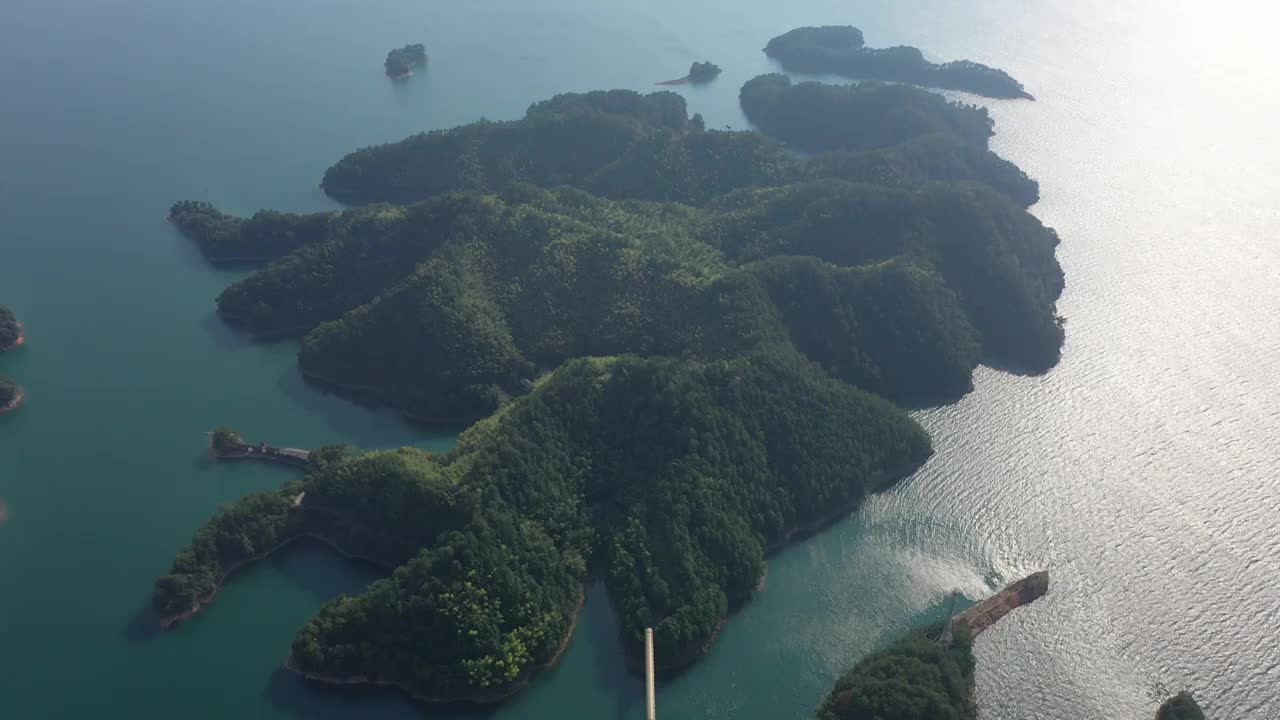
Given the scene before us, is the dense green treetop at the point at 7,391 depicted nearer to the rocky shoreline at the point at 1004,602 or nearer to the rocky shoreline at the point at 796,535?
the rocky shoreline at the point at 796,535

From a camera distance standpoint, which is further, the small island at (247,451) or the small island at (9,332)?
the small island at (9,332)

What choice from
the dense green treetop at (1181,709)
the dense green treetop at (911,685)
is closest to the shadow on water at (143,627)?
the dense green treetop at (911,685)

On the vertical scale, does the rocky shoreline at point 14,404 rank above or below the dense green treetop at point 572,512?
below

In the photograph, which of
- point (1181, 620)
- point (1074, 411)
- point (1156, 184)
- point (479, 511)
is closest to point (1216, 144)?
point (1156, 184)

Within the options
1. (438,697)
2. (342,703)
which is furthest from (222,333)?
(438,697)

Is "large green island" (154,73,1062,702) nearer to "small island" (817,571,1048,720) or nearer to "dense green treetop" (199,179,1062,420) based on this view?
"dense green treetop" (199,179,1062,420)

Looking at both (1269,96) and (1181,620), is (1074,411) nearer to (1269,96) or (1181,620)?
(1181,620)

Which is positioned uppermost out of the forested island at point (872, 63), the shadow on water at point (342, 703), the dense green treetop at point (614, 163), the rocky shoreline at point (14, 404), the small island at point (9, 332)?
the forested island at point (872, 63)

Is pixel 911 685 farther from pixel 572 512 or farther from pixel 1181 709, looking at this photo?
pixel 572 512
